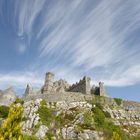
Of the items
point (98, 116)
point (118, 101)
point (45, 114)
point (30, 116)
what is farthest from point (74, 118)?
point (118, 101)

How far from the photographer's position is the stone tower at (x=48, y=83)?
9275cm

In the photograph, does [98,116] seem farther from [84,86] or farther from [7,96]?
[7,96]

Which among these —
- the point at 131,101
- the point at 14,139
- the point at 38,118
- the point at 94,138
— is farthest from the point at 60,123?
the point at 14,139

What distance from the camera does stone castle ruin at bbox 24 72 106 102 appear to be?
73812 mm

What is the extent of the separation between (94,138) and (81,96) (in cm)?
1926

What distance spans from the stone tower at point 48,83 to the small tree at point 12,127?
7493cm

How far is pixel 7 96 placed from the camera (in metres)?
83.9

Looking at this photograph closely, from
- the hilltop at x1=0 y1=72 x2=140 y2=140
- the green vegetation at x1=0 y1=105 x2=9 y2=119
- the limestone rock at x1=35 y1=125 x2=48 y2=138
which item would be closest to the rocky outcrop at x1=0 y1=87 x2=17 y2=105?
the hilltop at x1=0 y1=72 x2=140 y2=140

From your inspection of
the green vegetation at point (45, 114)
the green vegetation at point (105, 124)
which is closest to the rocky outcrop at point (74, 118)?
the green vegetation at point (45, 114)

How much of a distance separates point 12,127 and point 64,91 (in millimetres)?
72136

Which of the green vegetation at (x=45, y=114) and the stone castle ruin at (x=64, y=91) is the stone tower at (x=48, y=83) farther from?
the green vegetation at (x=45, y=114)

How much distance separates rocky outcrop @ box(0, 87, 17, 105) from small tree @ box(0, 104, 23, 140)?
63.8 metres

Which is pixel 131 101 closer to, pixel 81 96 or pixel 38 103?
pixel 81 96

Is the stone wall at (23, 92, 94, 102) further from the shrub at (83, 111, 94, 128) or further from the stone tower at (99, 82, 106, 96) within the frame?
the stone tower at (99, 82, 106, 96)
